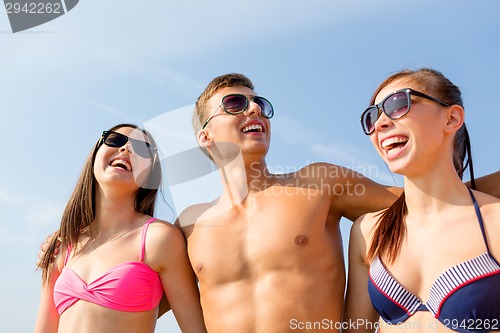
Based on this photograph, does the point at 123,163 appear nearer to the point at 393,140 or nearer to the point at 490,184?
the point at 393,140

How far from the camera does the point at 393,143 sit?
14.5ft

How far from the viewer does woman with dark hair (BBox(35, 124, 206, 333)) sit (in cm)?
555

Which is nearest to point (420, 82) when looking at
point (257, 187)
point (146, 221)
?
point (257, 187)

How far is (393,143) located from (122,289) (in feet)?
10.1

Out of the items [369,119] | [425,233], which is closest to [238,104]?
[369,119]

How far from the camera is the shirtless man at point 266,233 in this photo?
5.00 metres

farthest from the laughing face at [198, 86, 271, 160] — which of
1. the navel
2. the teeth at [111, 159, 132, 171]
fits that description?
the navel

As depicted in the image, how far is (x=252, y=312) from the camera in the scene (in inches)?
198

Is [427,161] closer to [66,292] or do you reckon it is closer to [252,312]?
[252,312]

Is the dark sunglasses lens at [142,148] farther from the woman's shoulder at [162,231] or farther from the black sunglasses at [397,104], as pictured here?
the black sunglasses at [397,104]

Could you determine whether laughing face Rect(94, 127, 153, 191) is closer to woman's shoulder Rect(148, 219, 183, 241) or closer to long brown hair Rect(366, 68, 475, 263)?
woman's shoulder Rect(148, 219, 183, 241)

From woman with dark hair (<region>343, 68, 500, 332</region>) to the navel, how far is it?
0.51m

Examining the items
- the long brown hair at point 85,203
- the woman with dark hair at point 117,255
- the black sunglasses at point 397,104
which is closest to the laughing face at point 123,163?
the woman with dark hair at point 117,255

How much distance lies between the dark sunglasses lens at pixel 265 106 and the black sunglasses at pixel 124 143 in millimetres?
1424
